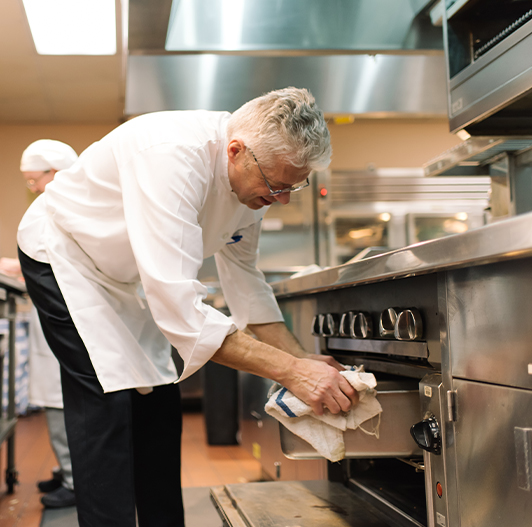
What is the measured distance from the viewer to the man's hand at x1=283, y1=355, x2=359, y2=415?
90cm

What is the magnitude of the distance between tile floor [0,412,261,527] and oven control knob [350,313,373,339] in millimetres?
1446

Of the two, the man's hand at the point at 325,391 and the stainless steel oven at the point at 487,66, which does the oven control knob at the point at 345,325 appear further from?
the stainless steel oven at the point at 487,66

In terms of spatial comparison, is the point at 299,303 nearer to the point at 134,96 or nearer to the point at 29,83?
the point at 134,96

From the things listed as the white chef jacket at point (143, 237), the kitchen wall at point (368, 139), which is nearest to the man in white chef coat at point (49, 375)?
the white chef jacket at point (143, 237)

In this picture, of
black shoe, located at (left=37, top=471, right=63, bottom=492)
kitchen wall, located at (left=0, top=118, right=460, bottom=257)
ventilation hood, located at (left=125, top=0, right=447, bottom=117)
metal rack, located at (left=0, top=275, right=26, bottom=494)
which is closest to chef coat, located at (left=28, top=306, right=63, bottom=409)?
metal rack, located at (left=0, top=275, right=26, bottom=494)

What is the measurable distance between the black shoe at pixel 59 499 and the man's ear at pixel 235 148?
158cm

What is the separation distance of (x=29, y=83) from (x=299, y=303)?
3.77m

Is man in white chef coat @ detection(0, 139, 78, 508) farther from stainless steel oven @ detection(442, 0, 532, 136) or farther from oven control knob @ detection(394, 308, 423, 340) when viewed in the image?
oven control knob @ detection(394, 308, 423, 340)

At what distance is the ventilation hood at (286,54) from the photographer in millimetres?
1944

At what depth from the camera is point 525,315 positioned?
2.09 ft

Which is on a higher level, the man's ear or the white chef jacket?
the man's ear

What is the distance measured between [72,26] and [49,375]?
2165 mm

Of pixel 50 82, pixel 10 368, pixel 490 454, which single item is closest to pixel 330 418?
pixel 490 454

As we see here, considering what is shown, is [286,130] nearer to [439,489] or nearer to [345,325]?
[345,325]
